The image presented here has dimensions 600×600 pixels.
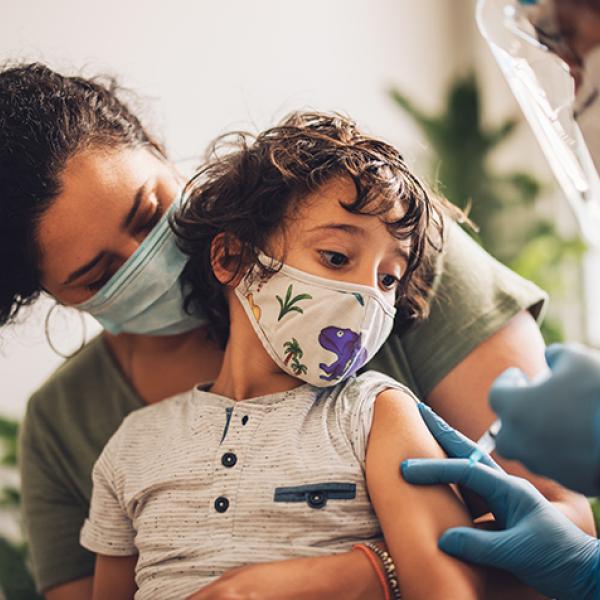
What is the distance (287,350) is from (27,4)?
1810 mm

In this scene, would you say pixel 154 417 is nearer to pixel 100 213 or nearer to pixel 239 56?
pixel 100 213

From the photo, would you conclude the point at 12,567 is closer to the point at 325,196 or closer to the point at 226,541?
the point at 226,541

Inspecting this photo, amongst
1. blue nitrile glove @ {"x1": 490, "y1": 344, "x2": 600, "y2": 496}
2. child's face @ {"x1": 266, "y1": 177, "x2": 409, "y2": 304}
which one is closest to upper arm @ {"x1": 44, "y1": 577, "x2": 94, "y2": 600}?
child's face @ {"x1": 266, "y1": 177, "x2": 409, "y2": 304}

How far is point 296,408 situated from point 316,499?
0.53 feet

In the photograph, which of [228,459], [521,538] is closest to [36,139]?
[228,459]

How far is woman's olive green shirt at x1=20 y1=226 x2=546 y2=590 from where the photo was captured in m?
1.54

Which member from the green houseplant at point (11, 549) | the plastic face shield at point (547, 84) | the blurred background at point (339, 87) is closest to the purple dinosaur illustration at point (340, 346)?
the plastic face shield at point (547, 84)

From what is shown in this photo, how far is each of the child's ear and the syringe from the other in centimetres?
45

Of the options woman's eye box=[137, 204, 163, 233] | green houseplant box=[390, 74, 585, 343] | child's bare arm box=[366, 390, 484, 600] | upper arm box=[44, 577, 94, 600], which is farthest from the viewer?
green houseplant box=[390, 74, 585, 343]

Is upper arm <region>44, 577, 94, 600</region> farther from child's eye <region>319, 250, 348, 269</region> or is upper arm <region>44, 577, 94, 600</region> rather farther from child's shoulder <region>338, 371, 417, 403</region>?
child's eye <region>319, 250, 348, 269</region>

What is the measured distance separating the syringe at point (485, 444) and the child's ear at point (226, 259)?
0.45m

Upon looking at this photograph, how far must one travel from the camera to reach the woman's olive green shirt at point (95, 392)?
154cm

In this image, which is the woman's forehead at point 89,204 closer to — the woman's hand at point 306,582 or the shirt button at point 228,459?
the shirt button at point 228,459

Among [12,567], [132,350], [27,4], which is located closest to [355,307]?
[132,350]
